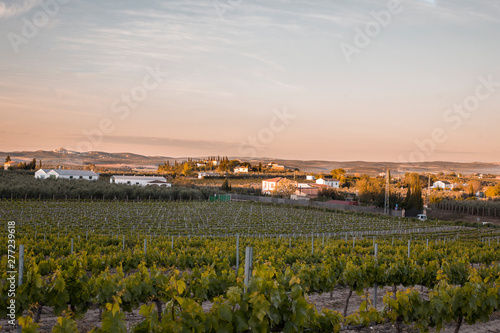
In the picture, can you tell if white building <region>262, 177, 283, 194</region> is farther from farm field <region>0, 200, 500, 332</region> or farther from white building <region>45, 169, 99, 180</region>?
farm field <region>0, 200, 500, 332</region>

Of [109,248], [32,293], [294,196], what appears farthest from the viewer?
[294,196]

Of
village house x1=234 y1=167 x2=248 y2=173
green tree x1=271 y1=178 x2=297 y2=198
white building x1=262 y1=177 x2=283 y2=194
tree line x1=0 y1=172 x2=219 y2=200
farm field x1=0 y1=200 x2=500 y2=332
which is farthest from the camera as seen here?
village house x1=234 y1=167 x2=248 y2=173

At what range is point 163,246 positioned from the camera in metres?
19.4

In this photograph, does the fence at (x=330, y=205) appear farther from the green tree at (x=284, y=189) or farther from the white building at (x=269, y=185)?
the white building at (x=269, y=185)

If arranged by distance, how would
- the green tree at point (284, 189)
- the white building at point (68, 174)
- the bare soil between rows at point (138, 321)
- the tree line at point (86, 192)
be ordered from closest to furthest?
the bare soil between rows at point (138, 321) → the tree line at point (86, 192) → the green tree at point (284, 189) → the white building at point (68, 174)

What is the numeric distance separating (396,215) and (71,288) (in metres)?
46.7

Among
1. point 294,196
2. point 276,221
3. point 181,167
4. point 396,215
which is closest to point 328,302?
point 276,221

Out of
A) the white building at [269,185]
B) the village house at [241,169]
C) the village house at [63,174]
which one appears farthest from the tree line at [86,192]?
the village house at [241,169]

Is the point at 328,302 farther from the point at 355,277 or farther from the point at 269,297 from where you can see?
the point at 269,297

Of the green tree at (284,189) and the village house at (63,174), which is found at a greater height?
the village house at (63,174)

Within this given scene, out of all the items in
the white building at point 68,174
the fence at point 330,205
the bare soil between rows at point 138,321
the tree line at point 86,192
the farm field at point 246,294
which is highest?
the farm field at point 246,294

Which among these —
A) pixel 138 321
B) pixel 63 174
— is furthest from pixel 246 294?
pixel 63 174

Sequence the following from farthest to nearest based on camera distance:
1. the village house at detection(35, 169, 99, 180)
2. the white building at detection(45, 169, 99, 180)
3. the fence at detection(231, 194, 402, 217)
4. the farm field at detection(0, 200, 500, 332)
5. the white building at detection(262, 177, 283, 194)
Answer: the white building at detection(262, 177, 283, 194)
the village house at detection(35, 169, 99, 180)
the white building at detection(45, 169, 99, 180)
the fence at detection(231, 194, 402, 217)
the farm field at detection(0, 200, 500, 332)

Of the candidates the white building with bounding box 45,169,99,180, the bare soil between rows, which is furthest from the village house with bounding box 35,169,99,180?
the bare soil between rows
